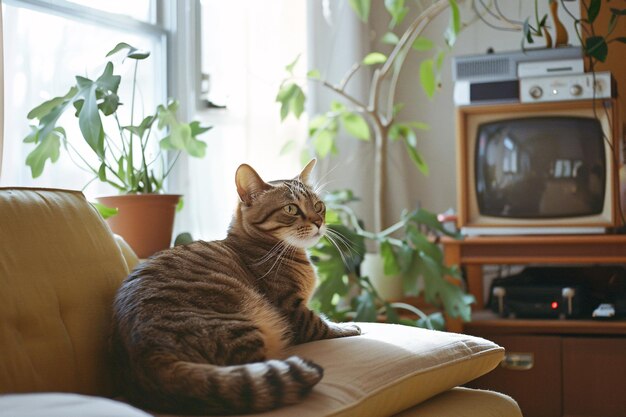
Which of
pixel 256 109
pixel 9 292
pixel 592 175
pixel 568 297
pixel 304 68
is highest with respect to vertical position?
pixel 304 68

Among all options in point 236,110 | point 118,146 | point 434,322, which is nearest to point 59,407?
point 118,146

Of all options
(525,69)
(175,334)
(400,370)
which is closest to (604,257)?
(525,69)

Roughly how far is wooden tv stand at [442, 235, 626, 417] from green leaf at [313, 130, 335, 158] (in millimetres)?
627

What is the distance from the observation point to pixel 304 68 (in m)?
3.26

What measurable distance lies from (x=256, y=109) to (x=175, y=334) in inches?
70.4

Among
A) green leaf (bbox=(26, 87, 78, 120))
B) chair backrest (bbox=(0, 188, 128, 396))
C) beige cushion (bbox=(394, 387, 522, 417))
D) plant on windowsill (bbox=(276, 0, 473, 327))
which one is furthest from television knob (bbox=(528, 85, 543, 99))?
chair backrest (bbox=(0, 188, 128, 396))

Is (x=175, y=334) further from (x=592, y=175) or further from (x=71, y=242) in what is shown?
(x=592, y=175)

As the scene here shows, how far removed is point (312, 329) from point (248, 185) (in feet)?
1.23

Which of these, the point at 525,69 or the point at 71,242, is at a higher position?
the point at 525,69

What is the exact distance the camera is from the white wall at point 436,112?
3473 millimetres

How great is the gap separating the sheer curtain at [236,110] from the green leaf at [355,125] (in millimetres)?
203

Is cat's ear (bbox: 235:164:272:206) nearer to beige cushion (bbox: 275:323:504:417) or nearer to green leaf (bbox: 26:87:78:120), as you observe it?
beige cushion (bbox: 275:323:504:417)

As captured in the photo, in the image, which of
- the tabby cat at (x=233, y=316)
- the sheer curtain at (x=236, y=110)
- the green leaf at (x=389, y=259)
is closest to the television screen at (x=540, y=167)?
the green leaf at (x=389, y=259)

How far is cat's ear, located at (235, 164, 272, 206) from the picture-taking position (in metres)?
1.76
